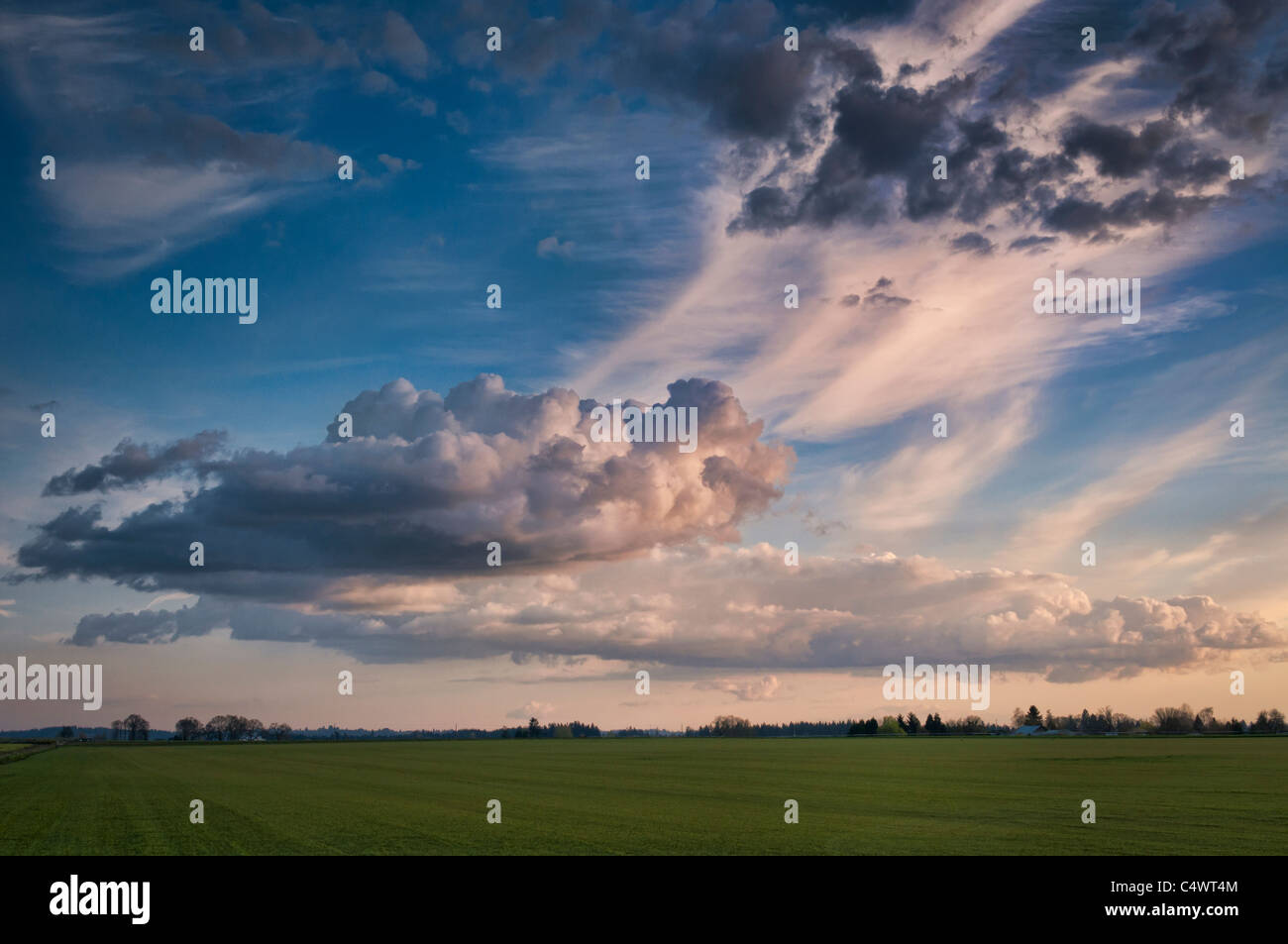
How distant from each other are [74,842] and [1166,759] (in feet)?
309

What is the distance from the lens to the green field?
3512 centimetres

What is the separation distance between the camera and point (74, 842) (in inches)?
1452

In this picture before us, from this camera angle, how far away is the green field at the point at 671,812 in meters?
35.1

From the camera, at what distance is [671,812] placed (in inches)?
1849

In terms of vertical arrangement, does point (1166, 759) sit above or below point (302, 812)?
below

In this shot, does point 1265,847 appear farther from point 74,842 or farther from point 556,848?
point 74,842
